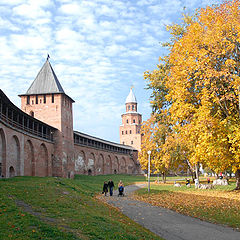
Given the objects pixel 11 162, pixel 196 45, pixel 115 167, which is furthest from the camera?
pixel 115 167

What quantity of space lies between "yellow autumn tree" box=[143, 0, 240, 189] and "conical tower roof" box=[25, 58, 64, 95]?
26120mm

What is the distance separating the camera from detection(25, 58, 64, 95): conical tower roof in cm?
4138

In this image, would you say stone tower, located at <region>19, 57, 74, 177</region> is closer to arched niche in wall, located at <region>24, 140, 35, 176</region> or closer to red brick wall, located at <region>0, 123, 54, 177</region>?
red brick wall, located at <region>0, 123, 54, 177</region>

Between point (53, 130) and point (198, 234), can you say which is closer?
point (198, 234)

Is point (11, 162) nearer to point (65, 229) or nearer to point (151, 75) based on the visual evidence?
point (151, 75)

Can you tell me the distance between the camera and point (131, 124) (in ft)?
292

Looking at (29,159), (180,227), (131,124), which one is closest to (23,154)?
(29,159)

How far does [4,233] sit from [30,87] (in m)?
38.5

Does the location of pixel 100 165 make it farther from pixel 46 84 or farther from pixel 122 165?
pixel 46 84

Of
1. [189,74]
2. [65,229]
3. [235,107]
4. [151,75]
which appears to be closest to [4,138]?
[151,75]

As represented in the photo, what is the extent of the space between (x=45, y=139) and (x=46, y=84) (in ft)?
30.9

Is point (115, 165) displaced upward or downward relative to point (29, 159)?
downward

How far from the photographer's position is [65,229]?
680cm

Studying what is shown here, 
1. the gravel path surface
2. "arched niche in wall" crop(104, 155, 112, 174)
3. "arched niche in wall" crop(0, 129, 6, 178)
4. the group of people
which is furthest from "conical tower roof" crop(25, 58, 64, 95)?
the gravel path surface
